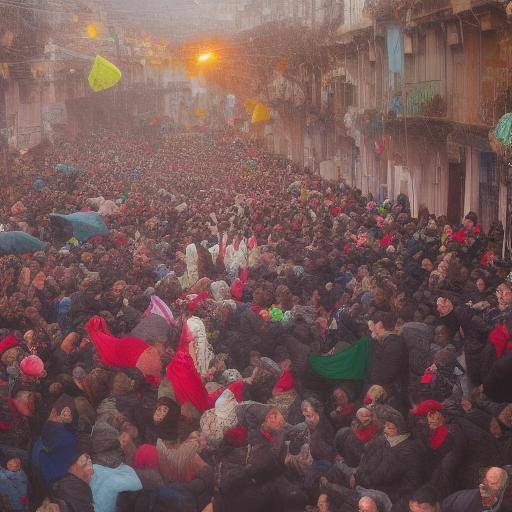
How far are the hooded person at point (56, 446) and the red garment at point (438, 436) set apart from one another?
107 inches

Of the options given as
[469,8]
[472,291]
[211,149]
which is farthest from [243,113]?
[472,291]

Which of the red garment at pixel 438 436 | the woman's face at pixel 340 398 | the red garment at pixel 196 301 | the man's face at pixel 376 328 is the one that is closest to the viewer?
the red garment at pixel 438 436

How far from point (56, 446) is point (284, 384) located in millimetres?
2209

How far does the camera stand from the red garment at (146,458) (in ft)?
Answer: 22.7

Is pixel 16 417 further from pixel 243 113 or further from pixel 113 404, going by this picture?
pixel 243 113

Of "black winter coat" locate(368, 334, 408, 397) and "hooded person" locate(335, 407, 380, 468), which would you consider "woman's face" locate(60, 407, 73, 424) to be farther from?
"black winter coat" locate(368, 334, 408, 397)

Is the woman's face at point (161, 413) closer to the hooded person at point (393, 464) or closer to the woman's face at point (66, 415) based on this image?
the woman's face at point (66, 415)

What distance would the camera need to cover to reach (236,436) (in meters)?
7.04

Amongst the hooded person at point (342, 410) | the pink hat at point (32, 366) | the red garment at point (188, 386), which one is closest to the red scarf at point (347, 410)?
the hooded person at point (342, 410)

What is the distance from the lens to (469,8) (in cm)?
1831

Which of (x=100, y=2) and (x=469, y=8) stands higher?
(x=100, y=2)

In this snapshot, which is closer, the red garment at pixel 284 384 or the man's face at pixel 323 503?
the man's face at pixel 323 503

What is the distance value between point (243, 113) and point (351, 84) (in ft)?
93.8

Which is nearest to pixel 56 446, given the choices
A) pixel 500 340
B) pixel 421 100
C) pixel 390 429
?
pixel 390 429
